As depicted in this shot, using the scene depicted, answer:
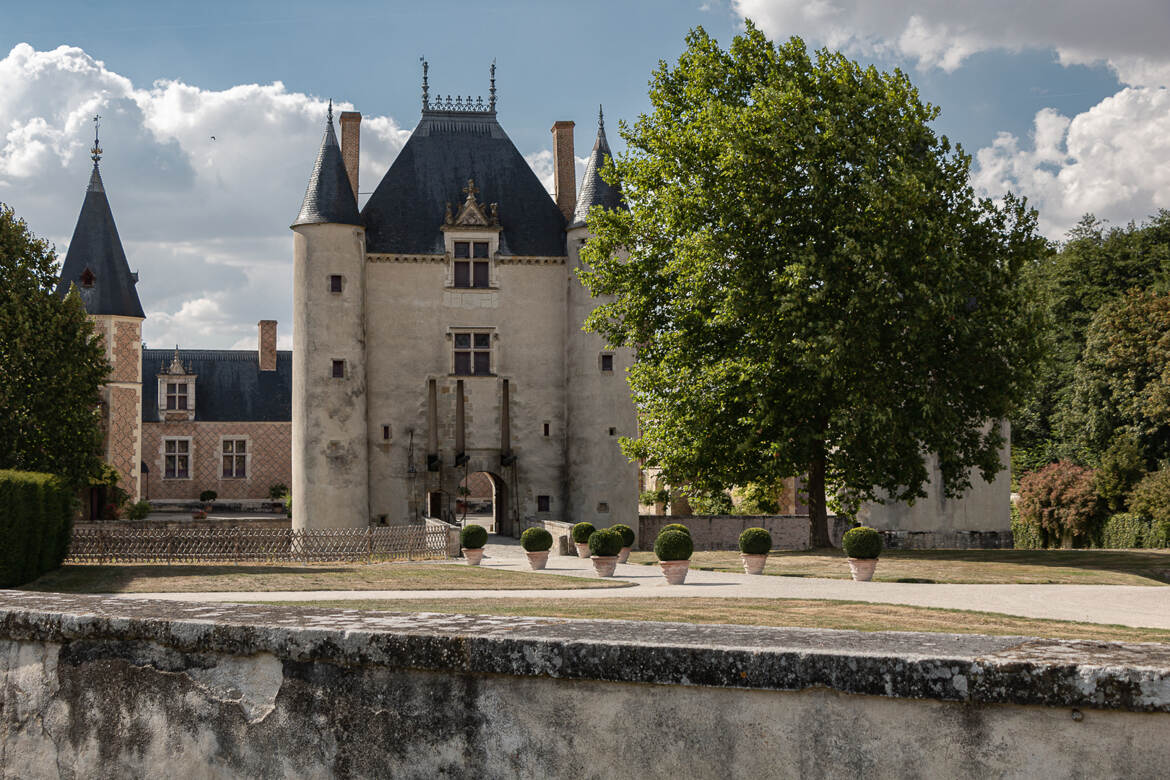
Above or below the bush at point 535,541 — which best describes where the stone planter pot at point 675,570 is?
below

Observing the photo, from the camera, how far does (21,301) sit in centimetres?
2553

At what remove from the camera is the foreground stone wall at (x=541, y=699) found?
11.3ft

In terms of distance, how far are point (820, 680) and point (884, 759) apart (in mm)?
311

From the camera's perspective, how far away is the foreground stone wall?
345 centimetres

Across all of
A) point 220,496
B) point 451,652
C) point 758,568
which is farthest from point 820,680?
point 220,496

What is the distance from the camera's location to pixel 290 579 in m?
19.2

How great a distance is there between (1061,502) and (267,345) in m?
38.4

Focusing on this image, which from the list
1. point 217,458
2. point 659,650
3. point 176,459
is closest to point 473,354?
point 217,458

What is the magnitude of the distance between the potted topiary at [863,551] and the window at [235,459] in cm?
4107

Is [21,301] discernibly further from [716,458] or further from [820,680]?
[820,680]

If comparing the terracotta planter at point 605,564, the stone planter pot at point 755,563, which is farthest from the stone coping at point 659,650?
the stone planter pot at point 755,563

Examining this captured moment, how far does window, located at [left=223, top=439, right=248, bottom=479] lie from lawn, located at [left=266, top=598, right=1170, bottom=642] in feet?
139

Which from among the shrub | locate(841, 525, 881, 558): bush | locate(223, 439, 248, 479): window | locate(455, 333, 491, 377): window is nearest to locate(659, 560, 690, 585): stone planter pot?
the shrub

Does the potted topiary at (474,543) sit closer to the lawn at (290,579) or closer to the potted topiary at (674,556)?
the lawn at (290,579)
